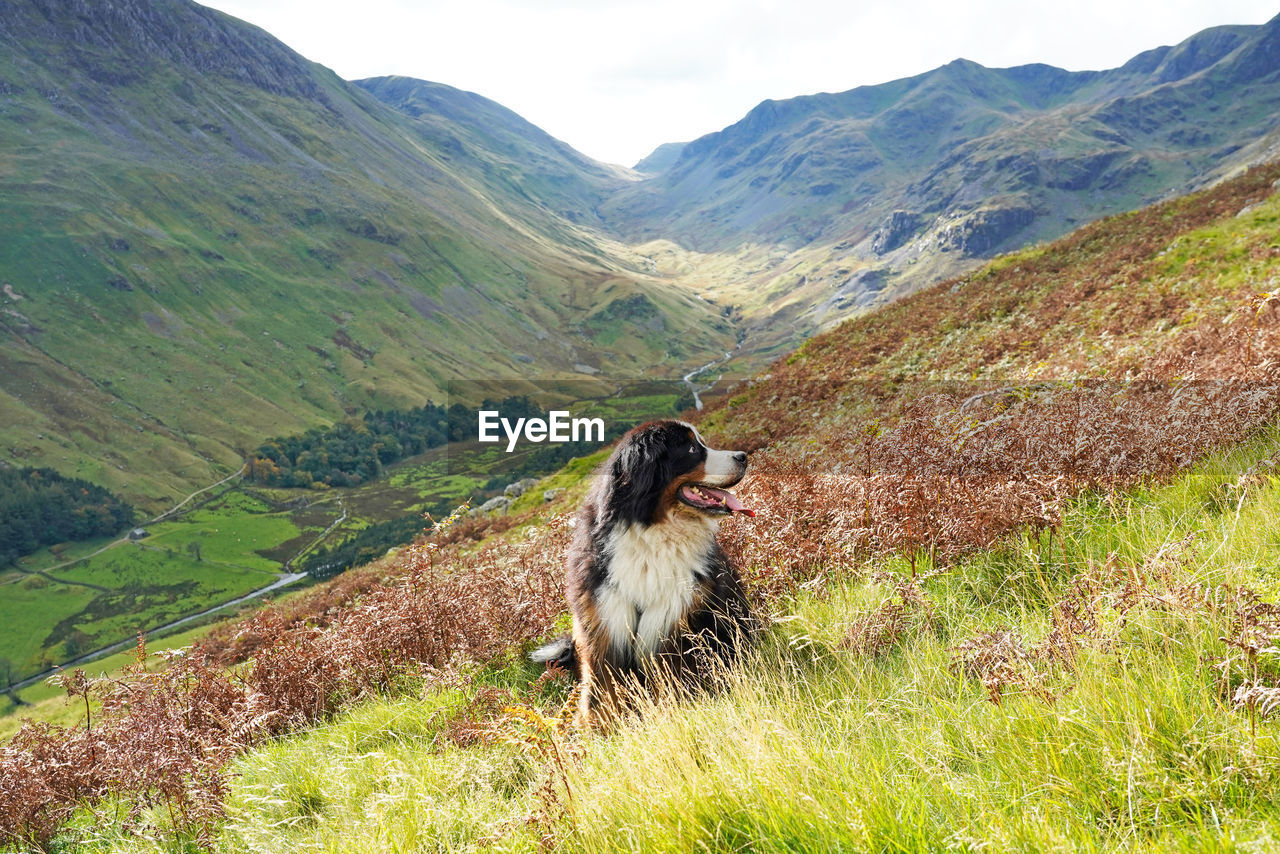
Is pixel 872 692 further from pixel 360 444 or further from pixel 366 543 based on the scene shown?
pixel 360 444

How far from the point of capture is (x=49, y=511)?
380 ft

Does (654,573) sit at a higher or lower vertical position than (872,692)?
higher

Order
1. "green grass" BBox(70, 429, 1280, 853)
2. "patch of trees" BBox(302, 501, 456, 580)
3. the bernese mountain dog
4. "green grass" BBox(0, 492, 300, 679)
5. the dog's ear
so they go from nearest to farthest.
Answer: "green grass" BBox(70, 429, 1280, 853) < the bernese mountain dog < the dog's ear < "patch of trees" BBox(302, 501, 456, 580) < "green grass" BBox(0, 492, 300, 679)

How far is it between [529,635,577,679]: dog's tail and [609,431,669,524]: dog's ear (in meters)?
1.76

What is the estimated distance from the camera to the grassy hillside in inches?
88.4

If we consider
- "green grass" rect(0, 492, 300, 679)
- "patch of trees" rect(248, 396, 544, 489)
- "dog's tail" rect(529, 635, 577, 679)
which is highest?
"dog's tail" rect(529, 635, 577, 679)

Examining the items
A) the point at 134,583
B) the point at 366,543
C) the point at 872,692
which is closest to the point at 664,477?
the point at 872,692

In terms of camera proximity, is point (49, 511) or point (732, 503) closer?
point (732, 503)

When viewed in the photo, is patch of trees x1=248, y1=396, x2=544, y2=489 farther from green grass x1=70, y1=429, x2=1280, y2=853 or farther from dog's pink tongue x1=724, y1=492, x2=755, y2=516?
green grass x1=70, y1=429, x2=1280, y2=853

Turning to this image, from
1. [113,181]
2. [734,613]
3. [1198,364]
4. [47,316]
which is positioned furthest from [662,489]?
[113,181]

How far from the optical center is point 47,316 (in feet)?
508

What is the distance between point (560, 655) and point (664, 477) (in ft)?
7.39

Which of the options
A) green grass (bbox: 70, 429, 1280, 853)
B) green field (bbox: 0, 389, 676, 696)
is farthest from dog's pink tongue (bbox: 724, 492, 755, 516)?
green field (bbox: 0, 389, 676, 696)

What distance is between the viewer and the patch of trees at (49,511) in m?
111
